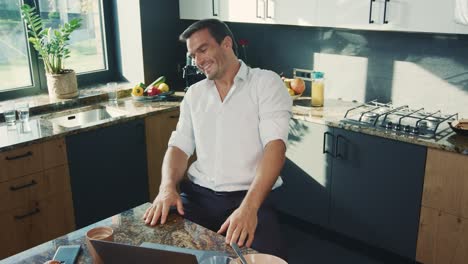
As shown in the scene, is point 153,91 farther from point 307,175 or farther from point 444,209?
point 444,209

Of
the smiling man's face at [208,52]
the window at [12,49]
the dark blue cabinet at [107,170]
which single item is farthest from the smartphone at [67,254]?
the window at [12,49]

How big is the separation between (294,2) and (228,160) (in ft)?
4.41

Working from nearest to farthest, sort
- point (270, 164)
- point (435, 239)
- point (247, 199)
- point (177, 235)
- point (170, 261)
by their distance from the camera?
point (170, 261) < point (177, 235) < point (247, 199) < point (270, 164) < point (435, 239)

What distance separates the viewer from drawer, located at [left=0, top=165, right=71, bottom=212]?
248 centimetres

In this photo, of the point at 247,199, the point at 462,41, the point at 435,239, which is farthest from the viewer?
the point at 462,41

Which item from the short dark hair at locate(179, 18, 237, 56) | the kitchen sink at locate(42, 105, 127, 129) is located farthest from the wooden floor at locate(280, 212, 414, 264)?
the short dark hair at locate(179, 18, 237, 56)

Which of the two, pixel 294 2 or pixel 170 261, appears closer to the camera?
pixel 170 261

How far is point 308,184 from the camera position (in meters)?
3.05

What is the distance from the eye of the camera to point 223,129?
2.12 m

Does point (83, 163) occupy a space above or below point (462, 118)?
below

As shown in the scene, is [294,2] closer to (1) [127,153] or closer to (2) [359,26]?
(2) [359,26]

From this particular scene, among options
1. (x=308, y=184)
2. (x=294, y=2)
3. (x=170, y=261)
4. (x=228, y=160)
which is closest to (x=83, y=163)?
(x=228, y=160)

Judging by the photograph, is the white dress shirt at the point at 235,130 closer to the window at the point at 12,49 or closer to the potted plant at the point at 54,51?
the potted plant at the point at 54,51

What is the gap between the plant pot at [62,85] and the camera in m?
3.20
